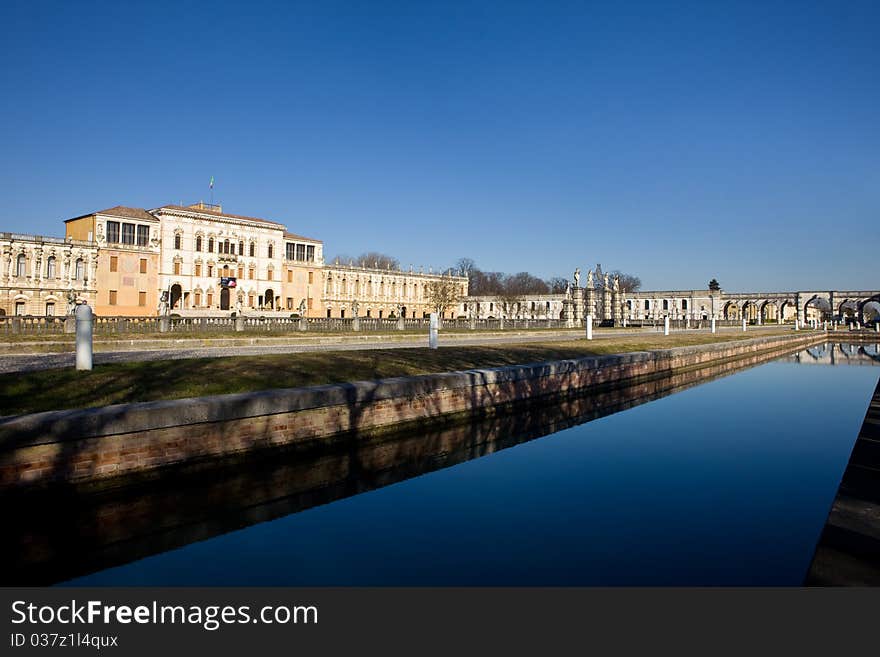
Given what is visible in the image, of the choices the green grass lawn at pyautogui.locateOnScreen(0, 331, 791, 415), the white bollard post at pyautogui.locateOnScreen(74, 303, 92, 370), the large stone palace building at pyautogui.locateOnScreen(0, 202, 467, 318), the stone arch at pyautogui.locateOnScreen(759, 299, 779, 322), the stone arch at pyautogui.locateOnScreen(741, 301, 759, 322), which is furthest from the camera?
the stone arch at pyautogui.locateOnScreen(741, 301, 759, 322)

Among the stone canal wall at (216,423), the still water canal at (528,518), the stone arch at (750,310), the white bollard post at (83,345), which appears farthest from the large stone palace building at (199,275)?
the stone arch at (750,310)

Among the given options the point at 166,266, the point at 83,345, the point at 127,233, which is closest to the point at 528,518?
the point at 83,345

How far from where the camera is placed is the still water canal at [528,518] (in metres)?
6.12

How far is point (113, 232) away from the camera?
76.1 meters

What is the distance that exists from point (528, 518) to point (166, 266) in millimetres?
79105

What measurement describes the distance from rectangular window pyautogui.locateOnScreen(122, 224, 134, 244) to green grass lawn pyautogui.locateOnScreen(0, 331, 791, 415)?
224ft

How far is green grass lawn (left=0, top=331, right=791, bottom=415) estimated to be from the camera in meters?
9.84

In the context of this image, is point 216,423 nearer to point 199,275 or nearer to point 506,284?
point 199,275

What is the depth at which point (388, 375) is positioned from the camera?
1555 centimetres

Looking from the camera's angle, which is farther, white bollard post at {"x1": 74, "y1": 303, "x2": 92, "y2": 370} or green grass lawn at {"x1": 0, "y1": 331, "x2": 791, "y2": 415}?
white bollard post at {"x1": 74, "y1": 303, "x2": 92, "y2": 370}

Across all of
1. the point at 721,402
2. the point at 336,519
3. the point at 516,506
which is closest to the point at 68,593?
the point at 336,519

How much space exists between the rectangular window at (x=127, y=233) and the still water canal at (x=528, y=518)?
75.6 m

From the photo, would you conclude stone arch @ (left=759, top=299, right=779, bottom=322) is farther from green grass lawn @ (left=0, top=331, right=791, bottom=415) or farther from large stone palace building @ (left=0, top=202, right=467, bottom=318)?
green grass lawn @ (left=0, top=331, right=791, bottom=415)

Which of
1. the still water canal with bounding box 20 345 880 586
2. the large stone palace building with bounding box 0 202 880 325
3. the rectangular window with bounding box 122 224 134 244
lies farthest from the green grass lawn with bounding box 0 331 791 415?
the rectangular window with bounding box 122 224 134 244
